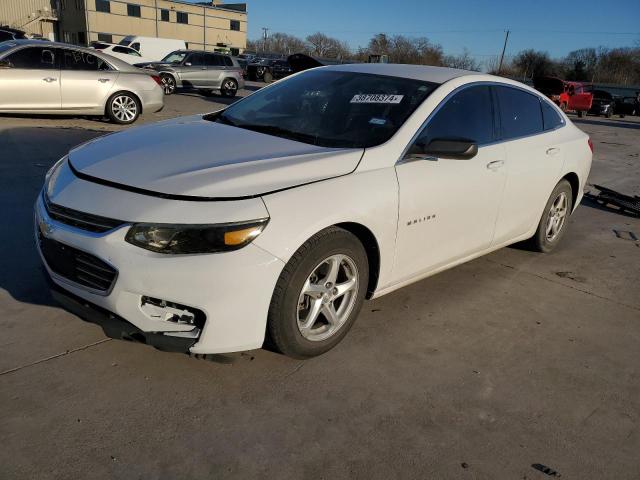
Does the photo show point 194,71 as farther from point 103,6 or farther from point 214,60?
point 103,6

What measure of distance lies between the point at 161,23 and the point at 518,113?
67.6m

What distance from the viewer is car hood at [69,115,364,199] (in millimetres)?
2600

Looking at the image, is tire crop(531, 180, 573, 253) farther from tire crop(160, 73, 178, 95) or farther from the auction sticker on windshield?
tire crop(160, 73, 178, 95)

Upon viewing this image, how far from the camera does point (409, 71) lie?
3.99 meters

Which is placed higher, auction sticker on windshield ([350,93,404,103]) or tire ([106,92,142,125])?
auction sticker on windshield ([350,93,404,103])

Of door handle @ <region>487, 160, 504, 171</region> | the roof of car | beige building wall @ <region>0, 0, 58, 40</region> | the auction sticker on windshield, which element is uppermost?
beige building wall @ <region>0, 0, 58, 40</region>

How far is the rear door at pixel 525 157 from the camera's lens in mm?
4113

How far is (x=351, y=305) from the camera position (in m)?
3.15

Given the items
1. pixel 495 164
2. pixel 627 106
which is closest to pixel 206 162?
pixel 495 164

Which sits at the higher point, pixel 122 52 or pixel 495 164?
pixel 122 52

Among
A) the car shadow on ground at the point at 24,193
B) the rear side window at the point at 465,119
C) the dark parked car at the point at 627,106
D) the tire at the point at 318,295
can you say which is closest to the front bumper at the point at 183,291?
the tire at the point at 318,295

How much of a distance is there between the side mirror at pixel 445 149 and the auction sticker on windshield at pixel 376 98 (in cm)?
46

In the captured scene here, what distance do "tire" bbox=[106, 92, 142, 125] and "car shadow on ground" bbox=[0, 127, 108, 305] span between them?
1083 mm

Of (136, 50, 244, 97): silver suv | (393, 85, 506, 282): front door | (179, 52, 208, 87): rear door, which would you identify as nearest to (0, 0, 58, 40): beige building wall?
(136, 50, 244, 97): silver suv
